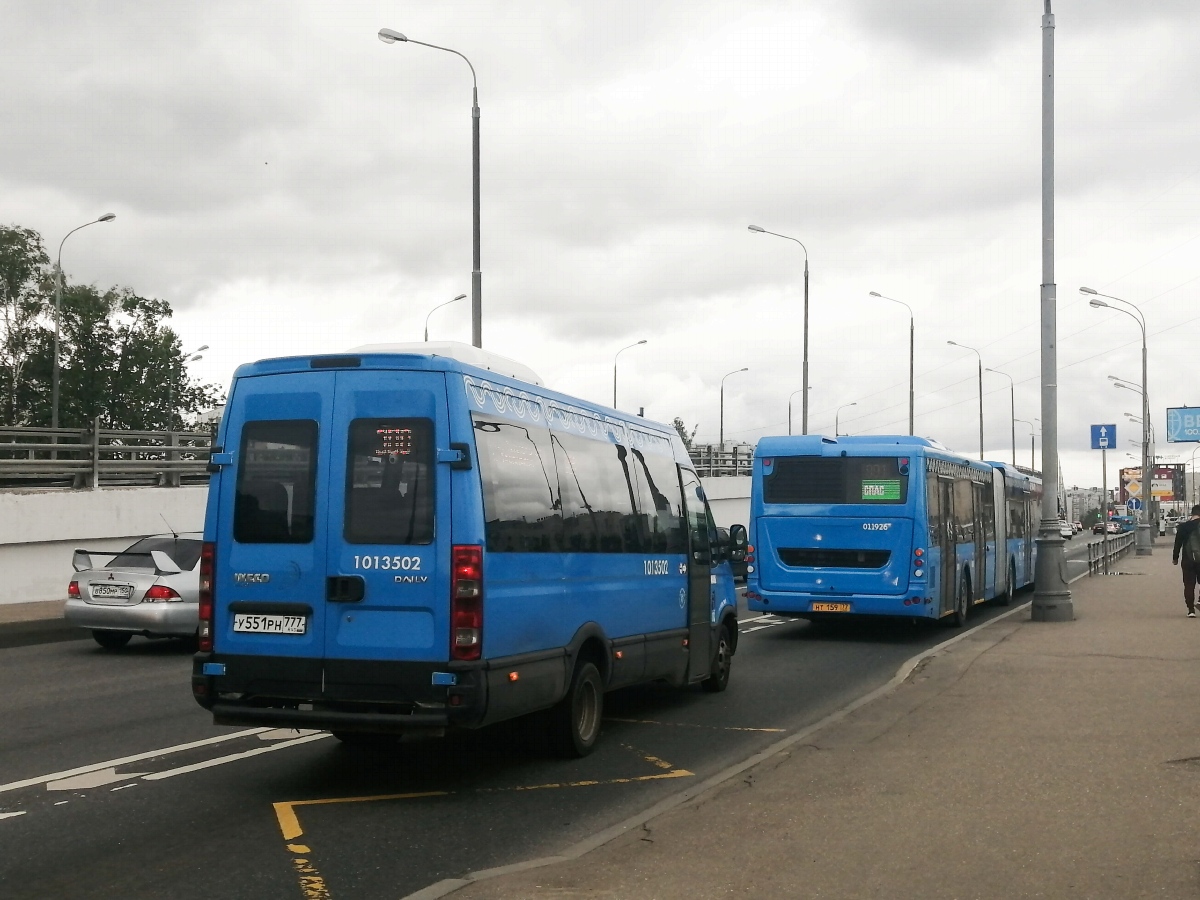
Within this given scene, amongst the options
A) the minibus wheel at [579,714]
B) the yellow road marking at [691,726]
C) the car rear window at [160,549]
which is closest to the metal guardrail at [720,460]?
the car rear window at [160,549]

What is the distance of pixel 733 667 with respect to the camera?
51.1 ft

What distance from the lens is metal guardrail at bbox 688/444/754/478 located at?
51.7 m

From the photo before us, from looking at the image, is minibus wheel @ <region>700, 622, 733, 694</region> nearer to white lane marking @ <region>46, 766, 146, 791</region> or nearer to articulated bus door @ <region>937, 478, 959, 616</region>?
white lane marking @ <region>46, 766, 146, 791</region>

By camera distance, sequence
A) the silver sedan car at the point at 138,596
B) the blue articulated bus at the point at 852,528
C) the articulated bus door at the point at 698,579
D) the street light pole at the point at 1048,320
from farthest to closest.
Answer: the street light pole at the point at 1048,320, the blue articulated bus at the point at 852,528, the silver sedan car at the point at 138,596, the articulated bus door at the point at 698,579

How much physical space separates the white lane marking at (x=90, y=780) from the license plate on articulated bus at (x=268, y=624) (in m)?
1.29

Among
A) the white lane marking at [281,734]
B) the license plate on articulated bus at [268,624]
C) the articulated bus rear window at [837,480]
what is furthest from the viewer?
the articulated bus rear window at [837,480]

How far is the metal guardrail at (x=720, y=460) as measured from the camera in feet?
170

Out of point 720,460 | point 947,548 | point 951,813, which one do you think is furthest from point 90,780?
point 720,460

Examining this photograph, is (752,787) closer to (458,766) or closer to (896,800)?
(896,800)

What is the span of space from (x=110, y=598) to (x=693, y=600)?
A: 7.97 meters

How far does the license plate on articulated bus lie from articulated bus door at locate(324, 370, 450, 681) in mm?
199

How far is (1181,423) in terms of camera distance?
81.6 metres

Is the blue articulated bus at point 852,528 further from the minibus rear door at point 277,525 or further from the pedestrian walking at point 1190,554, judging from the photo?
the minibus rear door at point 277,525

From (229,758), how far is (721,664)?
527cm
